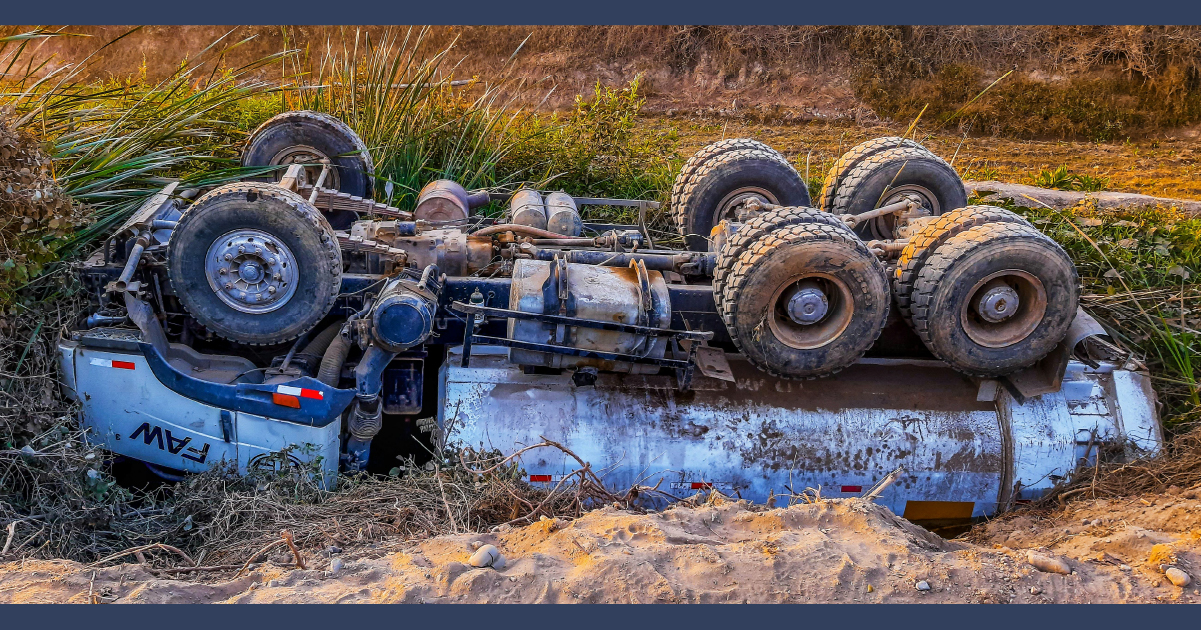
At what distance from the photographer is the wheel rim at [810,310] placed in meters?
4.25

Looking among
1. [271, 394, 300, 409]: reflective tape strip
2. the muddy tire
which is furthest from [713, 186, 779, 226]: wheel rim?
[271, 394, 300, 409]: reflective tape strip

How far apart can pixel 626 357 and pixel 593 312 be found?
0.99 feet

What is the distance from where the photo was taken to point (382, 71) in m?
7.68

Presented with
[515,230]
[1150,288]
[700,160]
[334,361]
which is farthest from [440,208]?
[1150,288]

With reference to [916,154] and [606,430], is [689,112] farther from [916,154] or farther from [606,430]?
[606,430]

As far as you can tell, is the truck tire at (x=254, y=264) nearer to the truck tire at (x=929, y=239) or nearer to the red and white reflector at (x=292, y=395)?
the red and white reflector at (x=292, y=395)

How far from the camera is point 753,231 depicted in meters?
4.35

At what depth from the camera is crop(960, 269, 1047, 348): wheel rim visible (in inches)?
171

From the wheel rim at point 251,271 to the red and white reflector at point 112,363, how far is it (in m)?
0.58

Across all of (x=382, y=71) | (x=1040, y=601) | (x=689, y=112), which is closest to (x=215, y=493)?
(x=1040, y=601)

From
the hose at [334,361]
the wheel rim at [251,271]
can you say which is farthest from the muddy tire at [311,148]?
the wheel rim at [251,271]

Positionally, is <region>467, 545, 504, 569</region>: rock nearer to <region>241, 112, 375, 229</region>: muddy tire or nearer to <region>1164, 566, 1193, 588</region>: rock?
<region>1164, 566, 1193, 588</region>: rock

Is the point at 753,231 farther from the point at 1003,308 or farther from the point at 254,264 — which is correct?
the point at 254,264

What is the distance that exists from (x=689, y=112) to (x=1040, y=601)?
11.3 metres
